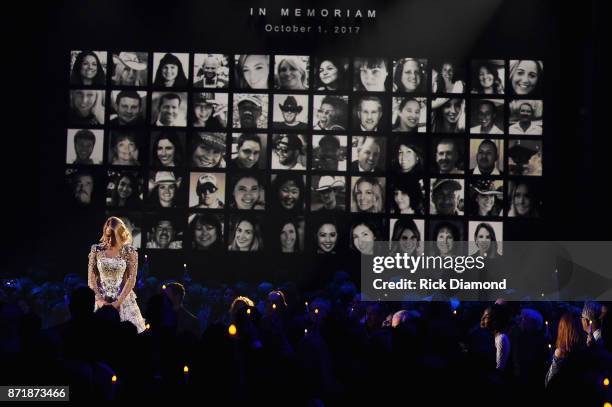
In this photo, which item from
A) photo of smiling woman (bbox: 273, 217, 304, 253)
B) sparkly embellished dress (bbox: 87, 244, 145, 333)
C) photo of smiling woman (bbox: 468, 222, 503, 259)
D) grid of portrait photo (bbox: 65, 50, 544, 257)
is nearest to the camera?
sparkly embellished dress (bbox: 87, 244, 145, 333)

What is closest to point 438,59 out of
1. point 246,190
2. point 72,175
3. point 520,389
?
point 246,190

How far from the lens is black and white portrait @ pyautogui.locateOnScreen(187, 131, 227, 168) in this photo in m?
13.8

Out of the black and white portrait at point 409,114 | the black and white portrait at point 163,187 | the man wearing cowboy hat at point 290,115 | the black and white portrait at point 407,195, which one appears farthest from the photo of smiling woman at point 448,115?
the black and white portrait at point 163,187

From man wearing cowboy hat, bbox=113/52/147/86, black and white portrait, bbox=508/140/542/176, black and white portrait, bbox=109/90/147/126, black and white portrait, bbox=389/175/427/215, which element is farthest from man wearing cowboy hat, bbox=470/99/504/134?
man wearing cowboy hat, bbox=113/52/147/86

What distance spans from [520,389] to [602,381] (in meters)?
0.45

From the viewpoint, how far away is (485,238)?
1371 cm

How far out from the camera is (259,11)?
45.8 feet

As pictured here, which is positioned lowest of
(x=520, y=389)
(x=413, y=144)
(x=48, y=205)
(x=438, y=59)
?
(x=520, y=389)

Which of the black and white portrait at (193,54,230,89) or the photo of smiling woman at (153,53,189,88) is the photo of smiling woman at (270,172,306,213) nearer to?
the black and white portrait at (193,54,230,89)

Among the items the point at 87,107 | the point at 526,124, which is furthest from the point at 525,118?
the point at 87,107

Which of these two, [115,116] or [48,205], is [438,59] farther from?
[48,205]

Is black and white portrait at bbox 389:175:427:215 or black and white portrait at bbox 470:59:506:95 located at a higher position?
black and white portrait at bbox 470:59:506:95

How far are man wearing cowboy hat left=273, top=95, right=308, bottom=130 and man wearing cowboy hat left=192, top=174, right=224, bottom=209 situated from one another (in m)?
1.35

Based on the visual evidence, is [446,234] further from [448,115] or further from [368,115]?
[368,115]
